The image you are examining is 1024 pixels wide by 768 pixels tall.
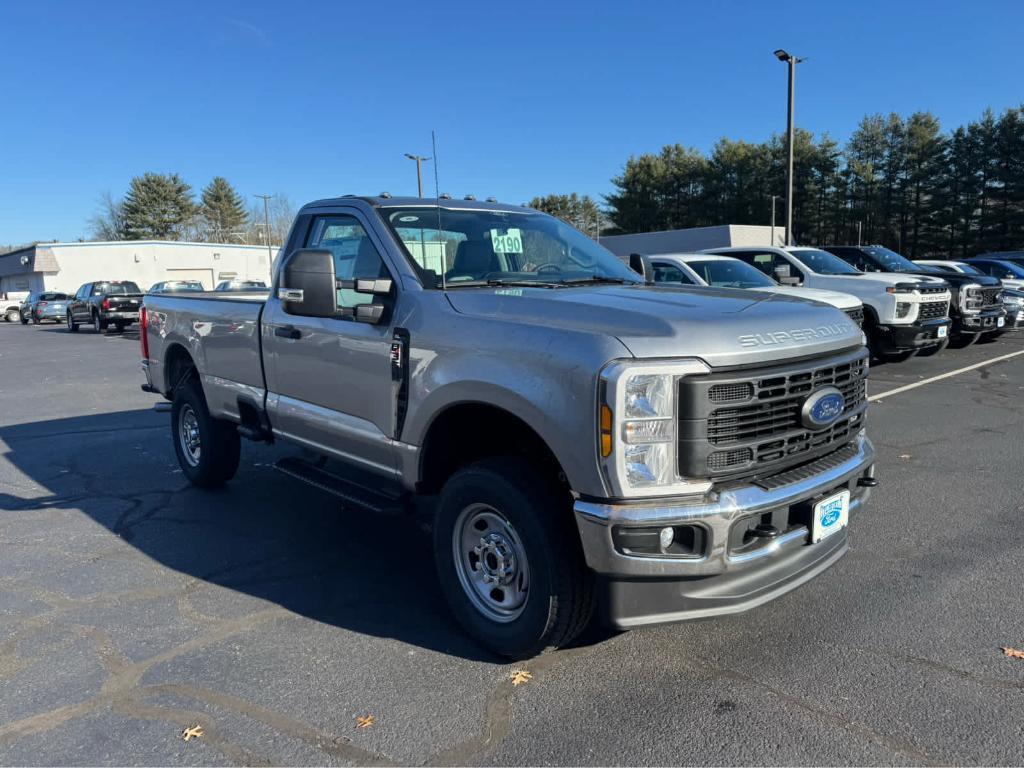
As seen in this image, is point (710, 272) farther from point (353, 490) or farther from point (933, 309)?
point (353, 490)

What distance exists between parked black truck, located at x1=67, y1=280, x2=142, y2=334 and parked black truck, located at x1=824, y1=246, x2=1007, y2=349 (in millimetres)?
21196

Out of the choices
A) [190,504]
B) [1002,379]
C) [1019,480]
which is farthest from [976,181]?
[190,504]

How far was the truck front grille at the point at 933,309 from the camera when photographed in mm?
11297

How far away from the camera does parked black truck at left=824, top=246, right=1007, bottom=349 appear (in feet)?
43.3

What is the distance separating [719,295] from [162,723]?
119 inches

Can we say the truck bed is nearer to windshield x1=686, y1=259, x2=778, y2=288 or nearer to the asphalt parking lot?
the asphalt parking lot

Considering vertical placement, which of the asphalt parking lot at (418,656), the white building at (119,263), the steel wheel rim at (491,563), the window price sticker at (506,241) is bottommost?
the asphalt parking lot at (418,656)

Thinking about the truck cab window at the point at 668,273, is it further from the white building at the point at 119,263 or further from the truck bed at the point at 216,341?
the white building at the point at 119,263

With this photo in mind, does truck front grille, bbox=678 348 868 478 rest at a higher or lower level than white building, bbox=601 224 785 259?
lower

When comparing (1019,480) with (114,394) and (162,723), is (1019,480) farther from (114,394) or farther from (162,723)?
(114,394)

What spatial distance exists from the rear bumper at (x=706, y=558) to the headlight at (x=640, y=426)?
0.30 feet

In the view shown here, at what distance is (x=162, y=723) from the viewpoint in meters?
2.94

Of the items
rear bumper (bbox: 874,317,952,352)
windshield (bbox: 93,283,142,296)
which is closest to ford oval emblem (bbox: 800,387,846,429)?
rear bumper (bbox: 874,317,952,352)

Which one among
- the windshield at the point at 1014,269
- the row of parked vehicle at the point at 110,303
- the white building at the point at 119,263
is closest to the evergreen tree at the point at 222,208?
the white building at the point at 119,263
